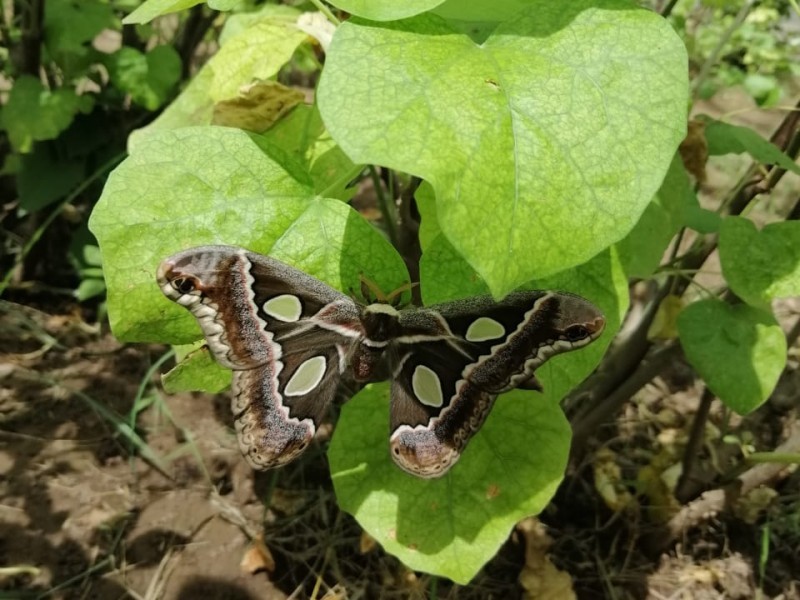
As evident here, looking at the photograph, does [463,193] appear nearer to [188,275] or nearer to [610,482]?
[188,275]

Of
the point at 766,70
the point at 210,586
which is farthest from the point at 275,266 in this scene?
the point at 766,70

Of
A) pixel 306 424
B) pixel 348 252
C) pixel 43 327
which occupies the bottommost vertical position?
pixel 43 327

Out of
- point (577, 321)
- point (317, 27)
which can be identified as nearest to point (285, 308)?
point (577, 321)

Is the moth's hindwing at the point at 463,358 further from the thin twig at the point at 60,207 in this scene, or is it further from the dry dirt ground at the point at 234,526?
the thin twig at the point at 60,207

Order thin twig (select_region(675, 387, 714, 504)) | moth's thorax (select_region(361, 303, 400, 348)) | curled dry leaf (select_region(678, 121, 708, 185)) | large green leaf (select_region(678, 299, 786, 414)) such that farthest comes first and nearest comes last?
thin twig (select_region(675, 387, 714, 504)), curled dry leaf (select_region(678, 121, 708, 185)), large green leaf (select_region(678, 299, 786, 414)), moth's thorax (select_region(361, 303, 400, 348))

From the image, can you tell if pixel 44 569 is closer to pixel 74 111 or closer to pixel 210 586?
pixel 210 586

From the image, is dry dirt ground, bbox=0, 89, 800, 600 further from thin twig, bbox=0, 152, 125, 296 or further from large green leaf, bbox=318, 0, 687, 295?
large green leaf, bbox=318, 0, 687, 295

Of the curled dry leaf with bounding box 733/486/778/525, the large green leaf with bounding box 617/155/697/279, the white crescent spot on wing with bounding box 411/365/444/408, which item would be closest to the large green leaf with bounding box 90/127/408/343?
the white crescent spot on wing with bounding box 411/365/444/408

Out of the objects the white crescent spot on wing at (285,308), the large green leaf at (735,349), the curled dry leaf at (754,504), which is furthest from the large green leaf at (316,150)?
the curled dry leaf at (754,504)
